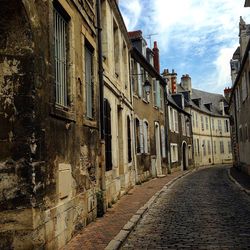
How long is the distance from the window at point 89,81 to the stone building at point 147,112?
7.29 m

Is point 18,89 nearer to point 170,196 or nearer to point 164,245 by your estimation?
point 164,245

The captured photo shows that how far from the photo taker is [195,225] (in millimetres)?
7336

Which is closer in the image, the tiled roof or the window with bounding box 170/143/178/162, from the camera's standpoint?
the tiled roof

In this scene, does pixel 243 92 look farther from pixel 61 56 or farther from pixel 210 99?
pixel 210 99

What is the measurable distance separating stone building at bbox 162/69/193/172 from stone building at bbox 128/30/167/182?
2383 mm

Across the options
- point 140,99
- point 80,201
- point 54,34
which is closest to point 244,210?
point 80,201

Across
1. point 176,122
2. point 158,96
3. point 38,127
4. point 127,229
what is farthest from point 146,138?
point 38,127

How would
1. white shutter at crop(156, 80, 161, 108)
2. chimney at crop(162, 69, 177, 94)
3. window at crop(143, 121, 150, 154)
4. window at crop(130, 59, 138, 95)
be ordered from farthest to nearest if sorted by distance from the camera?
1. chimney at crop(162, 69, 177, 94)
2. white shutter at crop(156, 80, 161, 108)
3. window at crop(143, 121, 150, 154)
4. window at crop(130, 59, 138, 95)

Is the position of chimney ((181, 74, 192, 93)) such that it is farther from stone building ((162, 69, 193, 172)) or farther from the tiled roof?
the tiled roof

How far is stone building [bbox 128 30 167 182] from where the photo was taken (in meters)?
16.6

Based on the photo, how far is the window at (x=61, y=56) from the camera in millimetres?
6125

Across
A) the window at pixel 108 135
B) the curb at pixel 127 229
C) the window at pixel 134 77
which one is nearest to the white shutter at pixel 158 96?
the window at pixel 134 77

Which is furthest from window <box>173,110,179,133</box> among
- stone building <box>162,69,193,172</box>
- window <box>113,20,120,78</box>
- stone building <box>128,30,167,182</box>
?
window <box>113,20,120,78</box>

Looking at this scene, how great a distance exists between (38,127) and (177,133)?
24.6 metres
